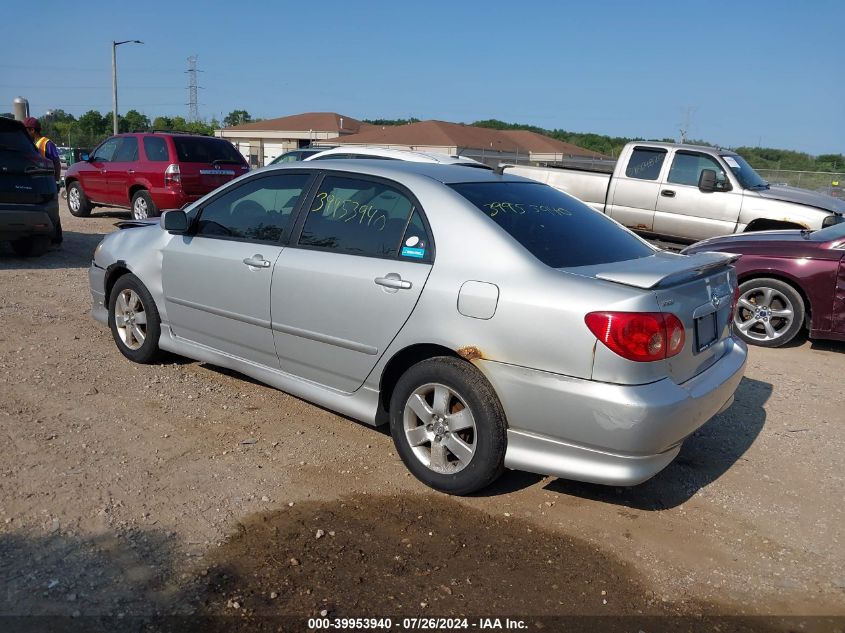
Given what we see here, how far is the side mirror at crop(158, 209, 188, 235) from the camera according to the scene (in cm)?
492

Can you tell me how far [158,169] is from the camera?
41.7 ft

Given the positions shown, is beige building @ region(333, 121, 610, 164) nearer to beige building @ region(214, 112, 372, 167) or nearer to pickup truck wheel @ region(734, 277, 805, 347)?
beige building @ region(214, 112, 372, 167)

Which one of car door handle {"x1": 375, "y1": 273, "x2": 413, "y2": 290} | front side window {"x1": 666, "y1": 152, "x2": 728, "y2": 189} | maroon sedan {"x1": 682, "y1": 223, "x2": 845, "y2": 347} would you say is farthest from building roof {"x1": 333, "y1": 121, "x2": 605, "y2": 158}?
car door handle {"x1": 375, "y1": 273, "x2": 413, "y2": 290}

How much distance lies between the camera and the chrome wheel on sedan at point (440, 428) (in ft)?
12.1

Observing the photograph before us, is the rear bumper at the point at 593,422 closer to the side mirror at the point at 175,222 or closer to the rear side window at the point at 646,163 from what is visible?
the side mirror at the point at 175,222

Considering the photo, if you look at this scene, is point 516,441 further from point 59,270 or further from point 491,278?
point 59,270

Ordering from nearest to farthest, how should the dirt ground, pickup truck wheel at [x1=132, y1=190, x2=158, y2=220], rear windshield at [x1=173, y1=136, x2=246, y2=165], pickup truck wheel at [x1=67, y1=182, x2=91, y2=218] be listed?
the dirt ground → rear windshield at [x1=173, y1=136, x2=246, y2=165] → pickup truck wheel at [x1=132, y1=190, x2=158, y2=220] → pickup truck wheel at [x1=67, y1=182, x2=91, y2=218]

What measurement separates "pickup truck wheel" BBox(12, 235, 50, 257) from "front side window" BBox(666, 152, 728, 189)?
29.7 ft

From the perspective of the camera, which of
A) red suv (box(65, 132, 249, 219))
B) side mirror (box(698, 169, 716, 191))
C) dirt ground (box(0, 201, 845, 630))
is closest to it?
dirt ground (box(0, 201, 845, 630))

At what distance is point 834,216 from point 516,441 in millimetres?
7713

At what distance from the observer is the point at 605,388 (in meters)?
3.23

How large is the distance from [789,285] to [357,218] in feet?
15.9

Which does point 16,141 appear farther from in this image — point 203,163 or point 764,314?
point 764,314

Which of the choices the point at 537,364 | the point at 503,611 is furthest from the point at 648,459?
the point at 503,611
